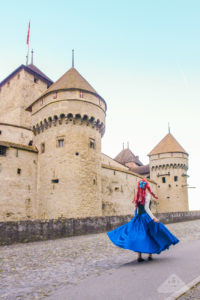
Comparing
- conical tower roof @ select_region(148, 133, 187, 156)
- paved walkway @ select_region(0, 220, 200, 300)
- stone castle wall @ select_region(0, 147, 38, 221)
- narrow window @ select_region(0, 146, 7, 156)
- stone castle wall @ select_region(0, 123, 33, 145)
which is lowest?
paved walkway @ select_region(0, 220, 200, 300)

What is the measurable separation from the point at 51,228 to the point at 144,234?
20.8ft

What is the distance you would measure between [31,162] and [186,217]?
44.0 feet

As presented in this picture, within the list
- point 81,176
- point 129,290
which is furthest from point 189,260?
point 81,176

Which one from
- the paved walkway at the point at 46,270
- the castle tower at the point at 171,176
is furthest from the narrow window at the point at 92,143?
the castle tower at the point at 171,176

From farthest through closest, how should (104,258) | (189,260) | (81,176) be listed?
(81,176) → (104,258) → (189,260)

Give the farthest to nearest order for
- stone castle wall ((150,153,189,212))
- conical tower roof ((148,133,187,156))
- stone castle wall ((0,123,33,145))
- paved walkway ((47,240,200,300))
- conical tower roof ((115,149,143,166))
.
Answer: conical tower roof ((115,149,143,166)), conical tower roof ((148,133,187,156)), stone castle wall ((150,153,189,212)), stone castle wall ((0,123,33,145)), paved walkway ((47,240,200,300))

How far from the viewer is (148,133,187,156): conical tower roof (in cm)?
3872

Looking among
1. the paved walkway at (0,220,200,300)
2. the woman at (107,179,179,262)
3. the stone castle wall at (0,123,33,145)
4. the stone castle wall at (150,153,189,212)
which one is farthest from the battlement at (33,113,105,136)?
the stone castle wall at (150,153,189,212)

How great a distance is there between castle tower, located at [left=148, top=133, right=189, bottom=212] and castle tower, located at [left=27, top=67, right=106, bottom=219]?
64.3ft

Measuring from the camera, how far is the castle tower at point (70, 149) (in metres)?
18.6

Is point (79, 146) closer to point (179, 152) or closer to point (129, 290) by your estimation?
point (129, 290)

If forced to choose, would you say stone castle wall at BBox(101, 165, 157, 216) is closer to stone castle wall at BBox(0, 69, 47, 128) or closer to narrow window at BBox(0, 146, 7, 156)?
narrow window at BBox(0, 146, 7, 156)

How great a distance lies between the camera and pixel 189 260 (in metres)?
4.82

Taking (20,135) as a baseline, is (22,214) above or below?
below
